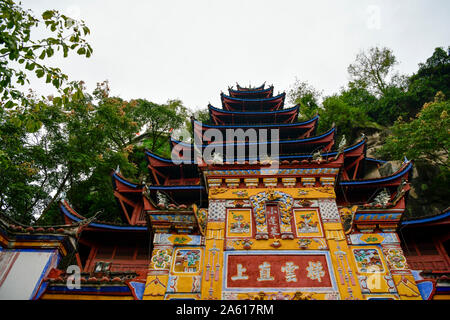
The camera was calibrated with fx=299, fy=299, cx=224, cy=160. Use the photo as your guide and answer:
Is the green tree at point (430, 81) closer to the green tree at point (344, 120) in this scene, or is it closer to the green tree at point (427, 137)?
the green tree at point (344, 120)

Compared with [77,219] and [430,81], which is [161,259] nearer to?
[77,219]

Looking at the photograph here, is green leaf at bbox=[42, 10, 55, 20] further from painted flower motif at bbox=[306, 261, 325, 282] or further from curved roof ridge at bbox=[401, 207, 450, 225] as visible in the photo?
curved roof ridge at bbox=[401, 207, 450, 225]

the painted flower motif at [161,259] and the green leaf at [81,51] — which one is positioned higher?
the green leaf at [81,51]

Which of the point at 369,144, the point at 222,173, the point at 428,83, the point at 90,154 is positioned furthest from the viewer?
the point at 428,83

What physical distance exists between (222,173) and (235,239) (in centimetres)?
272

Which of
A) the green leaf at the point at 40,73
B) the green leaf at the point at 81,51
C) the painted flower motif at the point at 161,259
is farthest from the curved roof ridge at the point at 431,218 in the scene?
the green leaf at the point at 40,73

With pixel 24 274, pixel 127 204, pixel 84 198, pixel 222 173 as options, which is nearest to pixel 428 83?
pixel 222 173

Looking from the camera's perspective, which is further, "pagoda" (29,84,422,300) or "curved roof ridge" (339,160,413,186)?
"curved roof ridge" (339,160,413,186)

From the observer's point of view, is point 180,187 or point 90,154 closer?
point 180,187

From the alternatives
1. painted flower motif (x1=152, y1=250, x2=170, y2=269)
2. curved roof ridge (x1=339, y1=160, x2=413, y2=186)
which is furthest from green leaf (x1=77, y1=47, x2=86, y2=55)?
curved roof ridge (x1=339, y1=160, x2=413, y2=186)

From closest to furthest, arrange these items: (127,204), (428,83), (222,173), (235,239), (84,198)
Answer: (235,239) < (222,173) < (127,204) < (84,198) < (428,83)

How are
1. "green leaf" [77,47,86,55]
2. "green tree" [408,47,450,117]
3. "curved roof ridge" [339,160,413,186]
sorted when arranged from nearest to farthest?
1. "green leaf" [77,47,86,55]
2. "curved roof ridge" [339,160,413,186]
3. "green tree" [408,47,450,117]
